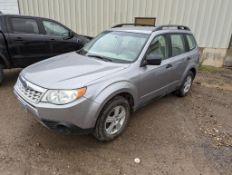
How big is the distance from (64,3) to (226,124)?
7.81m

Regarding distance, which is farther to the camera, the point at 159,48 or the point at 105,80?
the point at 159,48

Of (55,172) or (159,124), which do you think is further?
(159,124)

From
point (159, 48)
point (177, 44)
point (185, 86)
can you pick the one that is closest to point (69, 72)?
point (159, 48)

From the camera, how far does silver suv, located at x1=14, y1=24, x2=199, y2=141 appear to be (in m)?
2.48

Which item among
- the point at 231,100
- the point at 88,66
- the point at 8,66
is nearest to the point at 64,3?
→ the point at 8,66

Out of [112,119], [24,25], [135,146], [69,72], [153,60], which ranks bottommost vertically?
[135,146]

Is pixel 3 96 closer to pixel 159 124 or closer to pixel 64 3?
pixel 159 124

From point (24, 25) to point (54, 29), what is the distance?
0.89 metres

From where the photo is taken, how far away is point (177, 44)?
427 cm

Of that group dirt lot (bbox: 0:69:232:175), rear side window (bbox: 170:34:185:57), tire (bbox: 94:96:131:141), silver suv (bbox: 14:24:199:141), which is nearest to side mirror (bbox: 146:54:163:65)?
silver suv (bbox: 14:24:199:141)

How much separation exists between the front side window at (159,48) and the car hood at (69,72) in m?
0.68

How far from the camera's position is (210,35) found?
800 centimetres

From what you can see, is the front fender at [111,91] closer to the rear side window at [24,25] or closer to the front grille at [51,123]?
the front grille at [51,123]

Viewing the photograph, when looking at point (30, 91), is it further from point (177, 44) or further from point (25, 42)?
point (177, 44)
